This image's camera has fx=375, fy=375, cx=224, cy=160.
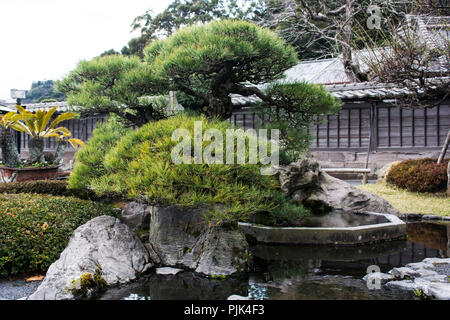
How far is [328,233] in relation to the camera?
18.7ft

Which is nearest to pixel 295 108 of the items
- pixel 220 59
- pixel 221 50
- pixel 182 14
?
pixel 220 59

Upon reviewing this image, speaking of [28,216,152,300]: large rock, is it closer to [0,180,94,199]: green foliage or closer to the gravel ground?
the gravel ground

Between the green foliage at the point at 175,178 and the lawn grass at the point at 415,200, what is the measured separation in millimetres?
5365

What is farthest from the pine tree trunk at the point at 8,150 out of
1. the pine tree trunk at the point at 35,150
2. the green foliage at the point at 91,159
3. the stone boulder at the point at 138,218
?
the green foliage at the point at 91,159

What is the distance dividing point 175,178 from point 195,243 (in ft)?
4.08

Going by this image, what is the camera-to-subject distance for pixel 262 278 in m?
4.37

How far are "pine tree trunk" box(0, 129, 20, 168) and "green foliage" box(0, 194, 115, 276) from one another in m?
2.95

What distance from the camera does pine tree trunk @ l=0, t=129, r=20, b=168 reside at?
7883 millimetres

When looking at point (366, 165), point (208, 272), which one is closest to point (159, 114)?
point (208, 272)

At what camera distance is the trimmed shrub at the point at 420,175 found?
9961 millimetres

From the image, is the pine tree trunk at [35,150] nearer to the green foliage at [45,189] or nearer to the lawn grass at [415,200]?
the green foliage at [45,189]

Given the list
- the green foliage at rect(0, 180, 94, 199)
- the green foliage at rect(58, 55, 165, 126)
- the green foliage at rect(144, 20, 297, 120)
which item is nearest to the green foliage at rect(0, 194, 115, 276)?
the green foliage at rect(0, 180, 94, 199)

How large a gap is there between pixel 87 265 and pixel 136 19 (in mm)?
28420

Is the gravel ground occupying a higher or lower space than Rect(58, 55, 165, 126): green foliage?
lower
